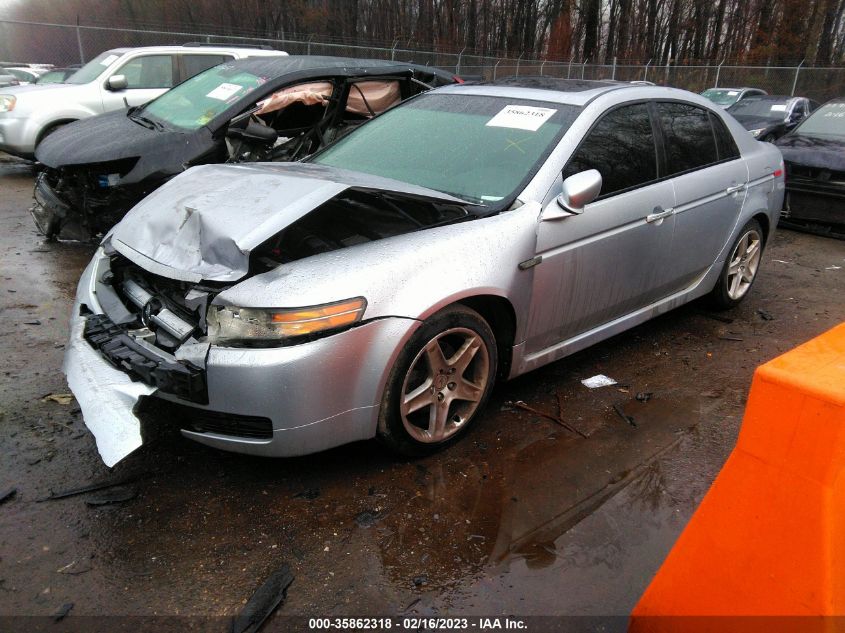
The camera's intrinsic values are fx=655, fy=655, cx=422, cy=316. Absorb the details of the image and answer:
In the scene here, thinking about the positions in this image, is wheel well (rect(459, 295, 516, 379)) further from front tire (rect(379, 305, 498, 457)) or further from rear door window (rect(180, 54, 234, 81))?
rear door window (rect(180, 54, 234, 81))

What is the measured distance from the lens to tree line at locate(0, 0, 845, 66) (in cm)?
3231

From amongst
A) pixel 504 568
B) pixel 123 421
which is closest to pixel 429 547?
pixel 504 568

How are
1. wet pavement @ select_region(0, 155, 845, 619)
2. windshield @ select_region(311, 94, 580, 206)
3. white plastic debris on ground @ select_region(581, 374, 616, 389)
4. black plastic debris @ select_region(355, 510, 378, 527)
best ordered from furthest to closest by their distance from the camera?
white plastic debris on ground @ select_region(581, 374, 616, 389) → windshield @ select_region(311, 94, 580, 206) → black plastic debris @ select_region(355, 510, 378, 527) → wet pavement @ select_region(0, 155, 845, 619)

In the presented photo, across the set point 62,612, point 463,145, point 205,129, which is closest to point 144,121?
point 205,129

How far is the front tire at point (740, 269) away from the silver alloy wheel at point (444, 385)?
8.31 feet

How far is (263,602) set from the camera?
88.2 inches

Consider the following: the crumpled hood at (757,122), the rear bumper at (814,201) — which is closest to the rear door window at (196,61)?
the rear bumper at (814,201)

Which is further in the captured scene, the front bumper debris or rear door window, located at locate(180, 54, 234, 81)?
rear door window, located at locate(180, 54, 234, 81)

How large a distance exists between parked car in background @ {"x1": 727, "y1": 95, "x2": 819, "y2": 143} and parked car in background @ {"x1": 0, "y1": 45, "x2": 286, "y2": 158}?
27.5 feet

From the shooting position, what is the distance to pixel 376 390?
270 cm

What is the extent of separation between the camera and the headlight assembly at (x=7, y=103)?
340 inches

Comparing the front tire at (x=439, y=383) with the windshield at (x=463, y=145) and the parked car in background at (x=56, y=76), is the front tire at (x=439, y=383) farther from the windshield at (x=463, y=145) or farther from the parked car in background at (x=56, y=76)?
the parked car in background at (x=56, y=76)

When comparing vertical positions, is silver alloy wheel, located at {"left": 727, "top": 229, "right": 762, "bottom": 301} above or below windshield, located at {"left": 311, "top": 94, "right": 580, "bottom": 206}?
below

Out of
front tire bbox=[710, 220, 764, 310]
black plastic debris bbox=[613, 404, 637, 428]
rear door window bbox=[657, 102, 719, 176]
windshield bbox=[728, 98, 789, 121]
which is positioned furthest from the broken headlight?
windshield bbox=[728, 98, 789, 121]
